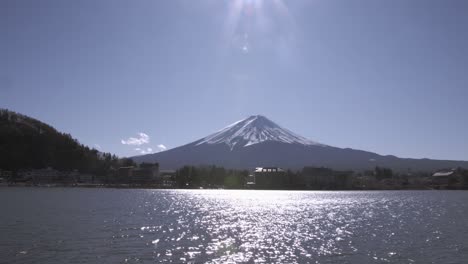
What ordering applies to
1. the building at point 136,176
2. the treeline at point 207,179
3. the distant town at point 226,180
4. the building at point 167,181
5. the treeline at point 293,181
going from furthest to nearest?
1. the building at point 136,176
2. the building at point 167,181
3. the treeline at point 207,179
4. the treeline at point 293,181
5. the distant town at point 226,180

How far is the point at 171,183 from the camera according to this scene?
565 feet

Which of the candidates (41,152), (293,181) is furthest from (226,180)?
(41,152)

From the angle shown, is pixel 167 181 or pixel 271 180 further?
pixel 167 181

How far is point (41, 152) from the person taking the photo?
177 meters

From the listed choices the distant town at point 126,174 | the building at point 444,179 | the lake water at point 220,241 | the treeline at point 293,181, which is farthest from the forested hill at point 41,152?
the lake water at point 220,241

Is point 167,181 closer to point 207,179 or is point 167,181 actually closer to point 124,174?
point 124,174

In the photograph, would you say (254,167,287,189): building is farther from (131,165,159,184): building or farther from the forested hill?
the forested hill

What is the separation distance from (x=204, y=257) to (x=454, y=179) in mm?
167284

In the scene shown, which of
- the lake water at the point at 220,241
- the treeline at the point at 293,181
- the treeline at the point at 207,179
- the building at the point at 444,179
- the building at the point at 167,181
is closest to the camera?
the lake water at the point at 220,241

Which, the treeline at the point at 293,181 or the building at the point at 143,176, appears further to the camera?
the building at the point at 143,176

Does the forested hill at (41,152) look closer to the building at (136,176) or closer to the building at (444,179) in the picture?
the building at (136,176)

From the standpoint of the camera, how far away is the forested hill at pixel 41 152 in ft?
557

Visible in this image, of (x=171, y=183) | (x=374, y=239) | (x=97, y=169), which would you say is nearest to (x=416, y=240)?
(x=374, y=239)

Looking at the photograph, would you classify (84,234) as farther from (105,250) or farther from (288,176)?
(288,176)
